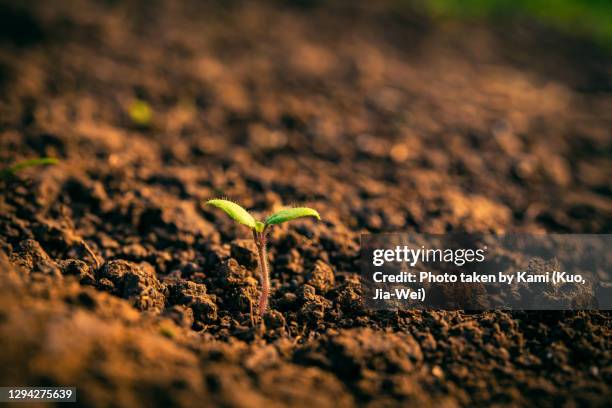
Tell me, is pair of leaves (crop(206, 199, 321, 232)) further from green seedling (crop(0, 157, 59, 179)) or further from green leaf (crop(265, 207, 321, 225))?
green seedling (crop(0, 157, 59, 179))

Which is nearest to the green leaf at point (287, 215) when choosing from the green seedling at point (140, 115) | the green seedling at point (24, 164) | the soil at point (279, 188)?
the soil at point (279, 188)

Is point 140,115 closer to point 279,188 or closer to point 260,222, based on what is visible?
point 279,188

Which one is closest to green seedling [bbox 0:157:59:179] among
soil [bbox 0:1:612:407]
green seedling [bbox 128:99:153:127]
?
soil [bbox 0:1:612:407]

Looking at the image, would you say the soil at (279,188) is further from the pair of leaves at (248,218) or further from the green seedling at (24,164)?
the pair of leaves at (248,218)

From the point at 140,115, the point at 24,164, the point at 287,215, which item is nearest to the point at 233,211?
the point at 287,215

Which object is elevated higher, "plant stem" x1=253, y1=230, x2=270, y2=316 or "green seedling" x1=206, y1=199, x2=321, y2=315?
"green seedling" x1=206, y1=199, x2=321, y2=315

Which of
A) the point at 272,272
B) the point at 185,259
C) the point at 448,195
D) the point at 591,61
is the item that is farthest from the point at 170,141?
the point at 591,61

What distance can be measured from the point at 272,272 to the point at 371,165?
115cm

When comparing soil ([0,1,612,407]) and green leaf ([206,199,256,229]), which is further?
green leaf ([206,199,256,229])

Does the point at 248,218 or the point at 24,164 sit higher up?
the point at 24,164

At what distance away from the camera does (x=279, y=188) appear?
8.16 ft

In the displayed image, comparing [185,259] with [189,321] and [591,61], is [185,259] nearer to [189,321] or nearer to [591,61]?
[189,321]

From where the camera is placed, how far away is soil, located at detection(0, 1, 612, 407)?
4.16 feet

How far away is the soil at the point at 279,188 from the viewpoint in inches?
49.9
